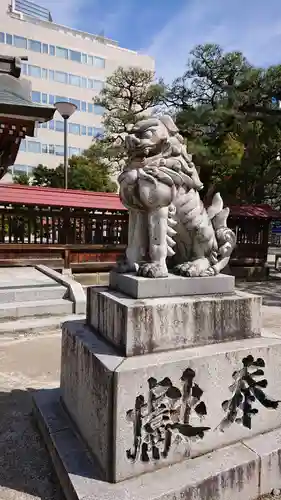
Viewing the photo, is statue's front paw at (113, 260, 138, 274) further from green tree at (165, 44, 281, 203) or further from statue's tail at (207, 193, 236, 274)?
green tree at (165, 44, 281, 203)

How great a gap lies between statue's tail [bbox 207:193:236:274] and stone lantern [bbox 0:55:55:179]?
12.2 ft

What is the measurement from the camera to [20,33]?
105 feet

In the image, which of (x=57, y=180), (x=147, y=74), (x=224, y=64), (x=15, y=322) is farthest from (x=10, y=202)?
(x=57, y=180)

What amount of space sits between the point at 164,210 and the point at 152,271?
0.45m

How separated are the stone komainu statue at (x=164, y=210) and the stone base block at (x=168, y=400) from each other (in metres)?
0.61

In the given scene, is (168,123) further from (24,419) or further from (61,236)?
(61,236)

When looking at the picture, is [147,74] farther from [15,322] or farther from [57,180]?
[15,322]

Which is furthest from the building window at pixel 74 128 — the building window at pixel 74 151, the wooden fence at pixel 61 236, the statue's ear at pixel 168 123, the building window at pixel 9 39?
the statue's ear at pixel 168 123

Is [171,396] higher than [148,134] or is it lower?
lower

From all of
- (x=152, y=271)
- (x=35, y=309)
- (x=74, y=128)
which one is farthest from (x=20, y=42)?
(x=152, y=271)

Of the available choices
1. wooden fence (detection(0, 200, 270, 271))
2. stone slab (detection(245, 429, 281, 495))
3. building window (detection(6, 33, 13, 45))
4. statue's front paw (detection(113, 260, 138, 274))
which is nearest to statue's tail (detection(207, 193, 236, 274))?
statue's front paw (detection(113, 260, 138, 274))

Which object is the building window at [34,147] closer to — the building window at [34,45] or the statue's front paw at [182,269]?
the building window at [34,45]

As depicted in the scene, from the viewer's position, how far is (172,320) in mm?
2258

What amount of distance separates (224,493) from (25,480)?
4.18ft
